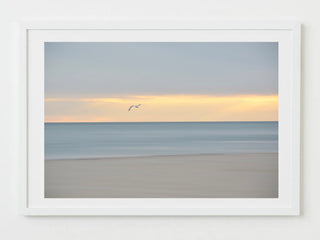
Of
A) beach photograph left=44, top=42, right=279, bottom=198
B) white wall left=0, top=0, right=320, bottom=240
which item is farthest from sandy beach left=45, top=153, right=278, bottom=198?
white wall left=0, top=0, right=320, bottom=240

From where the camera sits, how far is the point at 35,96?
1826 mm

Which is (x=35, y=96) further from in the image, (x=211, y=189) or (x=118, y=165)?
(x=211, y=189)

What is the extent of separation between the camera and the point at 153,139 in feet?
5.95

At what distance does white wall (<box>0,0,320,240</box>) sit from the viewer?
1.83 metres

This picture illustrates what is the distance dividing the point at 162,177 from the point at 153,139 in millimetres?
188

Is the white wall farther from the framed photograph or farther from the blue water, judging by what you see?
the blue water

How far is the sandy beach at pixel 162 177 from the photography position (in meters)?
1.81

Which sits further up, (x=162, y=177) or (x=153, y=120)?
(x=153, y=120)
